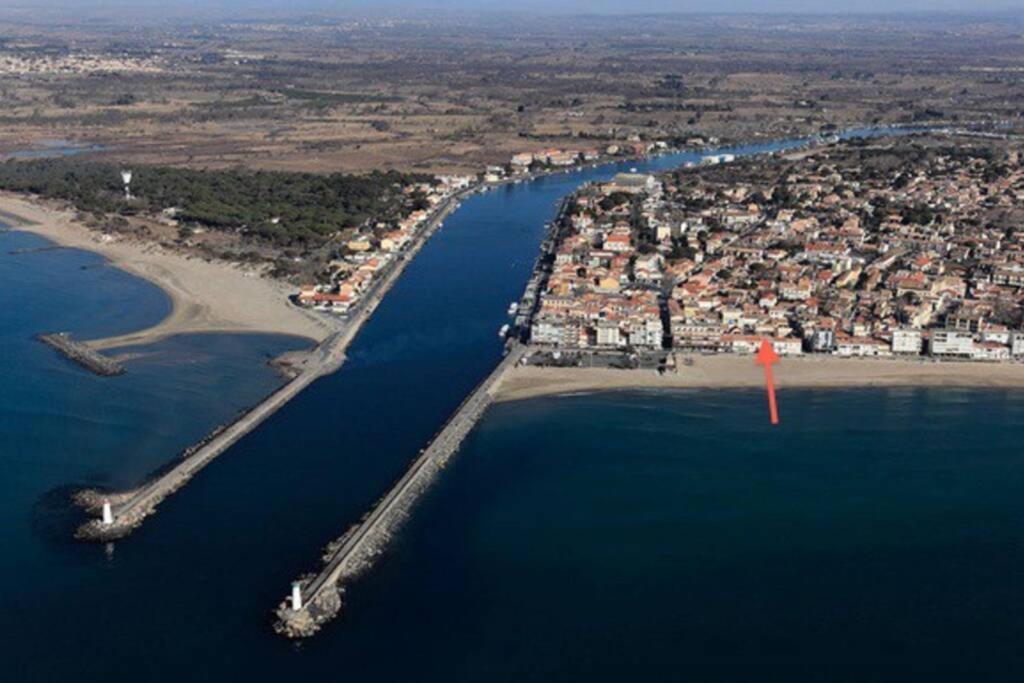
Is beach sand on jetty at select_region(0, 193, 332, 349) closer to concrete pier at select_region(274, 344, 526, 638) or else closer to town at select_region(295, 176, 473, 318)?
town at select_region(295, 176, 473, 318)

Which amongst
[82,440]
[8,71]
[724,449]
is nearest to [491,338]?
[724,449]

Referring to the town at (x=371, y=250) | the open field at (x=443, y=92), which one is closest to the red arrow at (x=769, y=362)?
the town at (x=371, y=250)

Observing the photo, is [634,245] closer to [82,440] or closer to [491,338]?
[491,338]

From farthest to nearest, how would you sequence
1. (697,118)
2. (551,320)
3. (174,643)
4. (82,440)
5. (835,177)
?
(697,118), (835,177), (551,320), (82,440), (174,643)

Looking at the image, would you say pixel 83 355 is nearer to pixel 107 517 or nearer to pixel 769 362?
pixel 107 517

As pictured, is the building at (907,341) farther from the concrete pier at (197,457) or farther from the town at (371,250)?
the town at (371,250)

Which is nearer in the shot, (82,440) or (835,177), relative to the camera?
(82,440)

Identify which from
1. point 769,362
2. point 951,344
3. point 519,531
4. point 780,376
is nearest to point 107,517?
point 519,531
